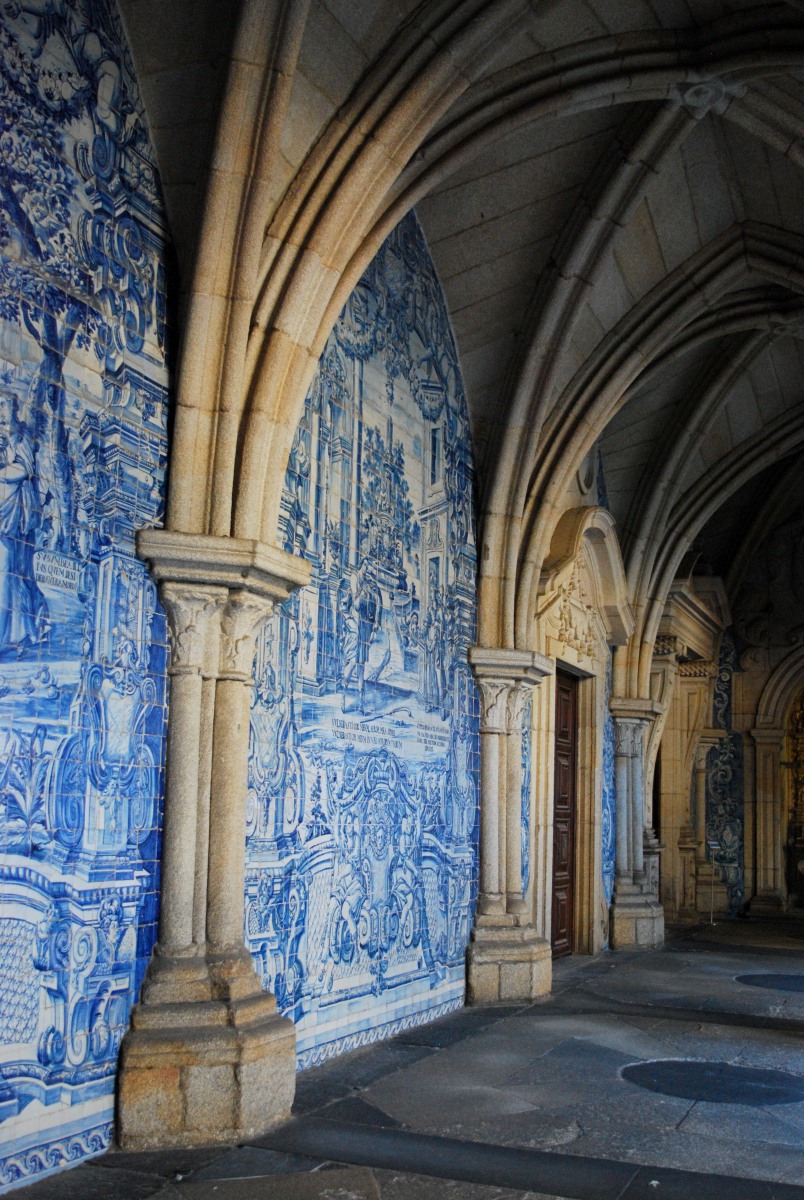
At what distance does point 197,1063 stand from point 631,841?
22.1 ft

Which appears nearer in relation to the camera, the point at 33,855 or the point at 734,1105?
the point at 33,855

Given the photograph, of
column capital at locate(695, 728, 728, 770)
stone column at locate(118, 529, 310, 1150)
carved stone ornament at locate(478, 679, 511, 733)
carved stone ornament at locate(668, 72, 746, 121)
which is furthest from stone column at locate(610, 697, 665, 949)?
stone column at locate(118, 529, 310, 1150)

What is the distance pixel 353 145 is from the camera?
16.7 ft

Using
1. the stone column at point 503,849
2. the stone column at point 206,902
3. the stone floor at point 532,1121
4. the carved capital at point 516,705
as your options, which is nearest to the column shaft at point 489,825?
the stone column at point 503,849

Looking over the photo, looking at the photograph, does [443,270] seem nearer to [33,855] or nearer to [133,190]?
[133,190]

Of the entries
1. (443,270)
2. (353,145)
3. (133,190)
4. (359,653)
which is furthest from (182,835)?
(443,270)

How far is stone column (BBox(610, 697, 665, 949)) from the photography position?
10.1 metres

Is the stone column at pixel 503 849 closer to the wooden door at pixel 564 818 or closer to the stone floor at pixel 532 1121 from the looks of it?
the stone floor at pixel 532 1121

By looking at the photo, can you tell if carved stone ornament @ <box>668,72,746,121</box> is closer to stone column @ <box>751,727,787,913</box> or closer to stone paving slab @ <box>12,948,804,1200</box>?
stone paving slab @ <box>12,948,804,1200</box>

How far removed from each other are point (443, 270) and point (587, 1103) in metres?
4.58

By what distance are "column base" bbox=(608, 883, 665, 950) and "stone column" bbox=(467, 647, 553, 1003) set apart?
262 centimetres

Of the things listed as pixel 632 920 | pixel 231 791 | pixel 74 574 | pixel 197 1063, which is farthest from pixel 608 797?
pixel 74 574

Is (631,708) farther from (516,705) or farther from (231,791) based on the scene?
(231,791)

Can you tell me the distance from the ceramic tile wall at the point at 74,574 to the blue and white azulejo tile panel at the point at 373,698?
80cm
